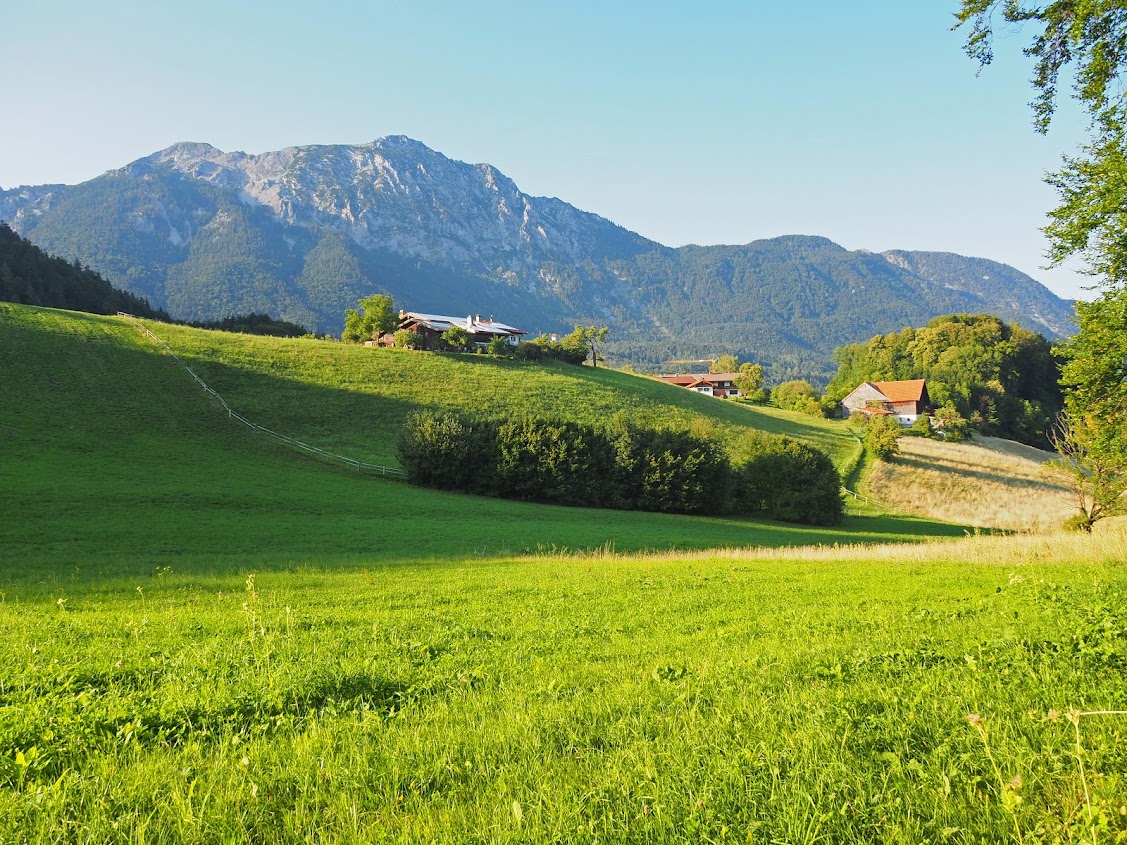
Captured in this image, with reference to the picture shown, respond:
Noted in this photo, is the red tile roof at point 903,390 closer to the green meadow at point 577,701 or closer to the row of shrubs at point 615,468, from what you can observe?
the row of shrubs at point 615,468

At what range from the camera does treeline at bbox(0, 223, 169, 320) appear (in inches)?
3625

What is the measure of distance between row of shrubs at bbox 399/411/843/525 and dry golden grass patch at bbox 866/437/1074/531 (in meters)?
15.7

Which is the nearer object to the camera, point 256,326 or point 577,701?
point 577,701

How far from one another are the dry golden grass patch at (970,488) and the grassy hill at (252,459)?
8.41m

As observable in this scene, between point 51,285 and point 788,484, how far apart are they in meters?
111

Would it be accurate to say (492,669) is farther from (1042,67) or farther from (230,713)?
(1042,67)

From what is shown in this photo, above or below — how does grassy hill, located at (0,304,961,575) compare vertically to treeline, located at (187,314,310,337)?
below

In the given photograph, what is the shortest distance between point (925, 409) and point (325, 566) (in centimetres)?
11563

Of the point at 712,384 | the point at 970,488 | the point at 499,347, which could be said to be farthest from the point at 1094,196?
the point at 712,384

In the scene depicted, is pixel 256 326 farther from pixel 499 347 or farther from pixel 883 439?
pixel 883 439

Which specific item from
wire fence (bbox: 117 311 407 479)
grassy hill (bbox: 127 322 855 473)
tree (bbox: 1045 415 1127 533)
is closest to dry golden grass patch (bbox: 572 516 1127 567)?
tree (bbox: 1045 415 1127 533)

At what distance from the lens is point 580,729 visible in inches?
183

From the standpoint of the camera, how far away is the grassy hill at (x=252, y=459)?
27516 mm

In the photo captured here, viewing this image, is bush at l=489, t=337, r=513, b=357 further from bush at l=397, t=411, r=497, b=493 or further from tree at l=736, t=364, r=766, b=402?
tree at l=736, t=364, r=766, b=402
